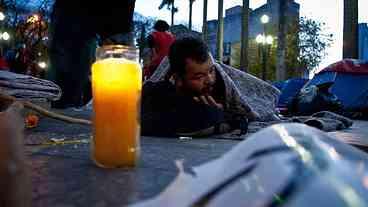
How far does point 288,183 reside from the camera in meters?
0.36

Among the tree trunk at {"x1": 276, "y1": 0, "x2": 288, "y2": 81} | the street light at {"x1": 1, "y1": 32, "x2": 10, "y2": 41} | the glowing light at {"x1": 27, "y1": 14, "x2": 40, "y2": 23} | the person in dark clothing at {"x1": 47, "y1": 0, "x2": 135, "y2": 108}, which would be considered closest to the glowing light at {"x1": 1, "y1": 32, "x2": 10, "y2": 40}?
the street light at {"x1": 1, "y1": 32, "x2": 10, "y2": 41}

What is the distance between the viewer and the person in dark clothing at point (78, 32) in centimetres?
229

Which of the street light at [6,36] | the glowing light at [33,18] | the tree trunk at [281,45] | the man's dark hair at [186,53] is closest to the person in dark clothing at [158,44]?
the man's dark hair at [186,53]

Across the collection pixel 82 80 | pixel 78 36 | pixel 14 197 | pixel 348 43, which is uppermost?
pixel 348 43

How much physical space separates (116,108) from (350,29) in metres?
8.39

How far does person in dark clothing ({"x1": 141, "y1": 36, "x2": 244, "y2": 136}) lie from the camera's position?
2023mm

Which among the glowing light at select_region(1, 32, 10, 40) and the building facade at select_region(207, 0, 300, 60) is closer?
the glowing light at select_region(1, 32, 10, 40)

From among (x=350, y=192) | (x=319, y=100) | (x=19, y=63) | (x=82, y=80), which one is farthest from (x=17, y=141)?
(x=19, y=63)

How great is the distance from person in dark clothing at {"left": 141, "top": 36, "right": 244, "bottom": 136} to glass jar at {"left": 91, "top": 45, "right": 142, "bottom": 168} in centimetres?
99

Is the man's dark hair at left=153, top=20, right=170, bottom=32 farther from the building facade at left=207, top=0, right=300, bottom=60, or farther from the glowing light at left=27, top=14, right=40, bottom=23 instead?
the building facade at left=207, top=0, right=300, bottom=60

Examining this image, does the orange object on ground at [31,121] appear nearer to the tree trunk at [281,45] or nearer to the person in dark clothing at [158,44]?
the person in dark clothing at [158,44]

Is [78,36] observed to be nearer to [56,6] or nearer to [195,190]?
[56,6]

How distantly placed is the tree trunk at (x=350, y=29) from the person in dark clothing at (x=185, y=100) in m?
6.92

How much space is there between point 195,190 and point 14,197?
210 mm
